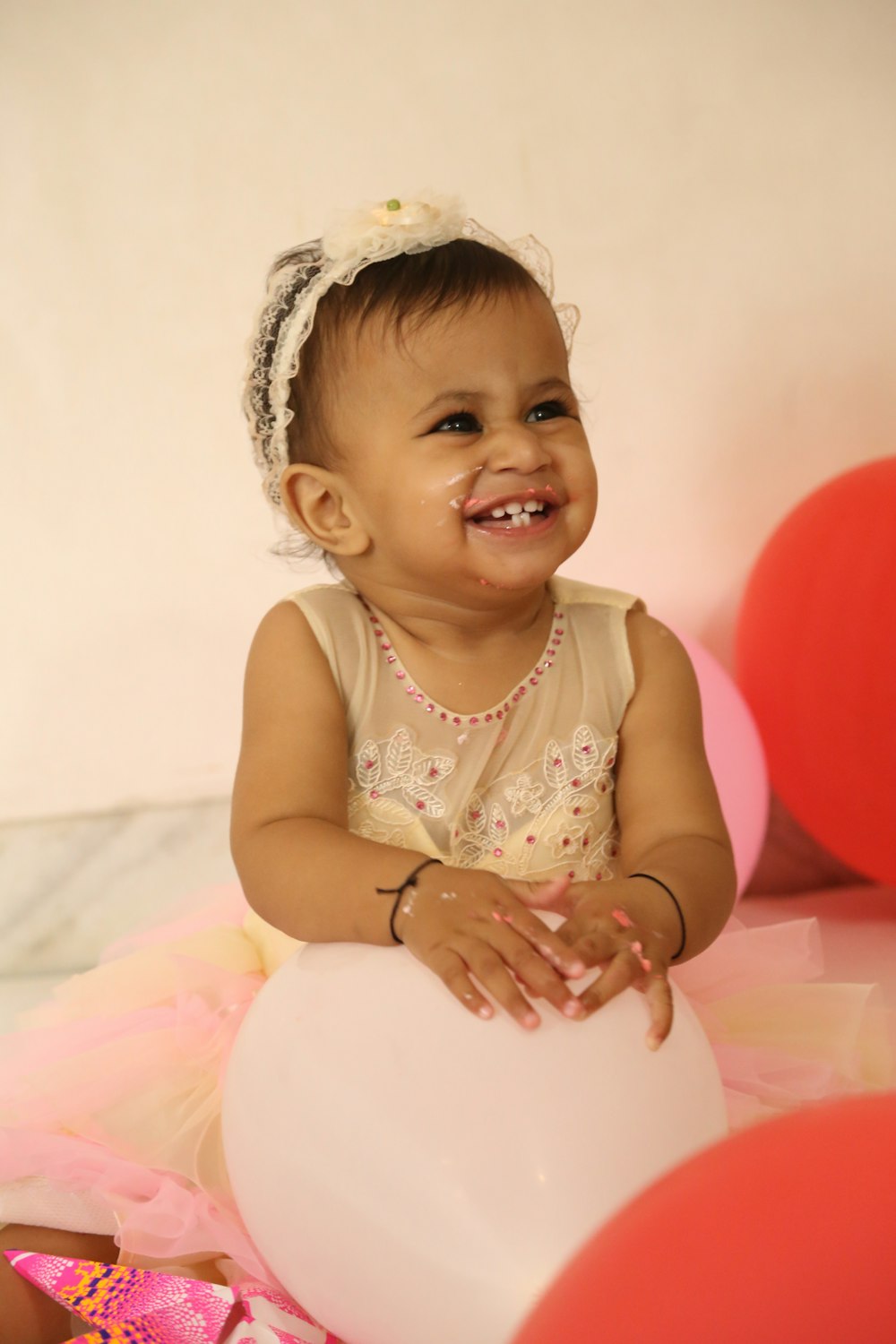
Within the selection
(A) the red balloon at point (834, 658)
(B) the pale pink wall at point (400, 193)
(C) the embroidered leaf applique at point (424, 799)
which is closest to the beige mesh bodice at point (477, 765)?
(C) the embroidered leaf applique at point (424, 799)

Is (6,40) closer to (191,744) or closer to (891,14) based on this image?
(191,744)

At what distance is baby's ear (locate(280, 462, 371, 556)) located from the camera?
3.36ft

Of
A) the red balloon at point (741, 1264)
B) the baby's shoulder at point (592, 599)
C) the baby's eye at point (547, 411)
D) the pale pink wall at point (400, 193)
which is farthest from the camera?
the pale pink wall at point (400, 193)

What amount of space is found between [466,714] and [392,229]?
0.39 m

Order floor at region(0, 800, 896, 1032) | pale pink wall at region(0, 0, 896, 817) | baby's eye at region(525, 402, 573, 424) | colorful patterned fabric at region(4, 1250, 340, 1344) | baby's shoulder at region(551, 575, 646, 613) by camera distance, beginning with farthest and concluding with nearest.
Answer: floor at region(0, 800, 896, 1032) < pale pink wall at region(0, 0, 896, 817) < baby's shoulder at region(551, 575, 646, 613) < baby's eye at region(525, 402, 573, 424) < colorful patterned fabric at region(4, 1250, 340, 1344)

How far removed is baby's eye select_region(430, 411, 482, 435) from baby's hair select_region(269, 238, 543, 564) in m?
0.07

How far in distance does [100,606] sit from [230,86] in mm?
692

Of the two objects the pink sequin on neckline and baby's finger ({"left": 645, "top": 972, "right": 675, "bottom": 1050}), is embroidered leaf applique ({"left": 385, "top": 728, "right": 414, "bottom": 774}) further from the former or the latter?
baby's finger ({"left": 645, "top": 972, "right": 675, "bottom": 1050})

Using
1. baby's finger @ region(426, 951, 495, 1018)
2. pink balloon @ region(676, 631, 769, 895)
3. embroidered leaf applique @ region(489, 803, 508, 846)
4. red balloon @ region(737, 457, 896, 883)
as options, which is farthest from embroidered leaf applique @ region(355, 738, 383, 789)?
red balloon @ region(737, 457, 896, 883)

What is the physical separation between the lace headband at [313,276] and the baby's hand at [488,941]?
0.41m

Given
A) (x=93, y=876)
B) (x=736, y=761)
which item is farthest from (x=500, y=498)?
(x=93, y=876)

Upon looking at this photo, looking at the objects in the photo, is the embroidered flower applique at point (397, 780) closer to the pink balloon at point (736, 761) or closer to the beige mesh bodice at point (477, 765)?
the beige mesh bodice at point (477, 765)

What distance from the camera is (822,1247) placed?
1.77 feet

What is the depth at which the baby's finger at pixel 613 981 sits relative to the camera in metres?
0.72
